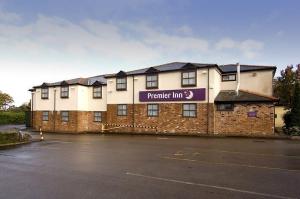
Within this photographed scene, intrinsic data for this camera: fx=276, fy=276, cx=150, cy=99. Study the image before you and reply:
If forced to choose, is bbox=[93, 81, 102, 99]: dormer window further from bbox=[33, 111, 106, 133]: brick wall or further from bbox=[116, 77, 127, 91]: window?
bbox=[116, 77, 127, 91]: window

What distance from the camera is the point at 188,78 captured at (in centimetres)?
2705

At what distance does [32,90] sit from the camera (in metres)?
38.9

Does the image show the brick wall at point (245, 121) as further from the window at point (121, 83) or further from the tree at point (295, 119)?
the window at point (121, 83)

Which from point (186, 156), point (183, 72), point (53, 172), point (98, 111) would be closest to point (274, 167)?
point (186, 156)

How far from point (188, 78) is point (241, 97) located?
5277 millimetres

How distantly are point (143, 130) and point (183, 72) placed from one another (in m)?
7.46

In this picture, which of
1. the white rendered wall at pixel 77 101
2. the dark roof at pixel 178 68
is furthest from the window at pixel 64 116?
the dark roof at pixel 178 68

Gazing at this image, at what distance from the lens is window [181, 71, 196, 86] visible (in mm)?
26781

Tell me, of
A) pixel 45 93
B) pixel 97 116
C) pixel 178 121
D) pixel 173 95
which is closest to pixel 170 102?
pixel 173 95

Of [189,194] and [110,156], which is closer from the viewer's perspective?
[189,194]

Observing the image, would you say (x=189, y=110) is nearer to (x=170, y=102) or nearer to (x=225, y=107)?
(x=170, y=102)

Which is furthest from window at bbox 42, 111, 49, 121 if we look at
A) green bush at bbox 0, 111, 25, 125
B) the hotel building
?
green bush at bbox 0, 111, 25, 125

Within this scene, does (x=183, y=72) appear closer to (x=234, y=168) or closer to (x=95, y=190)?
(x=234, y=168)

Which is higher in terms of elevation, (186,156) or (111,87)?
(111,87)
